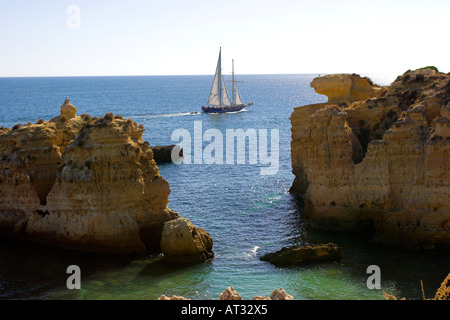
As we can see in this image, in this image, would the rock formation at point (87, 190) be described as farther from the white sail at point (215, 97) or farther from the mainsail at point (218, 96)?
the white sail at point (215, 97)

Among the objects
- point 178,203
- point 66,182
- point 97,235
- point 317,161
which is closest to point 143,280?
point 97,235

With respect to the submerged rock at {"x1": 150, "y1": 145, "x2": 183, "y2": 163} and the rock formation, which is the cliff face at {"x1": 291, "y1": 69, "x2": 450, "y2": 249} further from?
the submerged rock at {"x1": 150, "y1": 145, "x2": 183, "y2": 163}

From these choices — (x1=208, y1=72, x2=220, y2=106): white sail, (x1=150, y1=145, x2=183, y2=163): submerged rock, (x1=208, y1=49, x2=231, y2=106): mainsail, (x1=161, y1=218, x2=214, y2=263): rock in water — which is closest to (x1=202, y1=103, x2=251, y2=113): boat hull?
(x1=208, y1=49, x2=231, y2=106): mainsail

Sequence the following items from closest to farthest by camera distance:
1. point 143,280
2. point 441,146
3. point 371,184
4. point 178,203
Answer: point 143,280, point 441,146, point 371,184, point 178,203

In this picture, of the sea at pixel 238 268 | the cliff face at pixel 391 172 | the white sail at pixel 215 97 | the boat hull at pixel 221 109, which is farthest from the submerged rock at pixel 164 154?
the white sail at pixel 215 97
